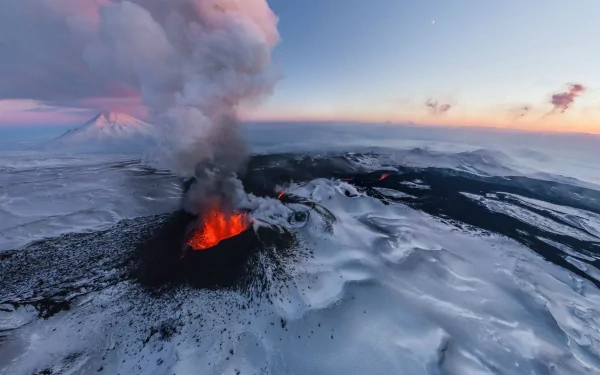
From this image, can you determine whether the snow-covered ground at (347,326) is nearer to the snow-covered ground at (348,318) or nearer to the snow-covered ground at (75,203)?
the snow-covered ground at (348,318)

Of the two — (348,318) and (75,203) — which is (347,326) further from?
(75,203)

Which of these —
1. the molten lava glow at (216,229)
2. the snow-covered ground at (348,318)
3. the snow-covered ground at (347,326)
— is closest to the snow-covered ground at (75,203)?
the snow-covered ground at (348,318)

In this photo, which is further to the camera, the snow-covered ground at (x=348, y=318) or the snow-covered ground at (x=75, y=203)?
the snow-covered ground at (x=75, y=203)

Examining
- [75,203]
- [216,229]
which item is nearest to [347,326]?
[216,229]

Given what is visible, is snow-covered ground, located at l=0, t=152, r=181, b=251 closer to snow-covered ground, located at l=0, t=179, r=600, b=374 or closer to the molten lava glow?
the molten lava glow

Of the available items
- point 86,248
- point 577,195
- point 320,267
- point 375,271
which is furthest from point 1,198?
point 577,195

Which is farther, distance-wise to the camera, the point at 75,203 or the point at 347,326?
the point at 75,203

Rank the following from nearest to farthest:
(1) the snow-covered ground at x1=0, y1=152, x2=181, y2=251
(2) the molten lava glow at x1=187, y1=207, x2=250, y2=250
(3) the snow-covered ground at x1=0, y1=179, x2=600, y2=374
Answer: (3) the snow-covered ground at x1=0, y1=179, x2=600, y2=374
(2) the molten lava glow at x1=187, y1=207, x2=250, y2=250
(1) the snow-covered ground at x1=0, y1=152, x2=181, y2=251

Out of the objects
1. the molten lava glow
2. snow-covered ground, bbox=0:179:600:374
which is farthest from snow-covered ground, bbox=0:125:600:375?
the molten lava glow
